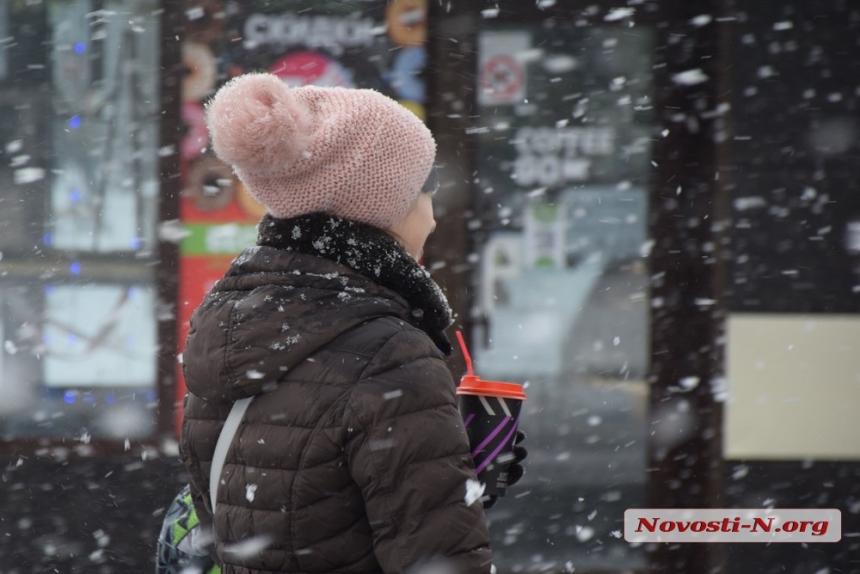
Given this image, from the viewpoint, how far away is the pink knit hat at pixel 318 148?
1509mm

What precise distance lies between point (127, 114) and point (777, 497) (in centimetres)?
387

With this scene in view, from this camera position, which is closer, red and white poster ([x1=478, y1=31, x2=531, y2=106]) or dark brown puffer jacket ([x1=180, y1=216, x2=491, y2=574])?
dark brown puffer jacket ([x1=180, y1=216, x2=491, y2=574])

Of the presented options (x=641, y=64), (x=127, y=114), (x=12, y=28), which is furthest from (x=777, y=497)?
(x=12, y=28)

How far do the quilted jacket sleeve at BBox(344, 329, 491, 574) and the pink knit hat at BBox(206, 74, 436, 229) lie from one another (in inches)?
12.4

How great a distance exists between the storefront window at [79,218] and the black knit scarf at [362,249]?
303 centimetres

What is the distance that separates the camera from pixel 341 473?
4.64 ft

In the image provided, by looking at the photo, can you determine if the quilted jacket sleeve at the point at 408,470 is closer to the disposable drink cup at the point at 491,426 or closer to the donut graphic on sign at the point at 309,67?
the disposable drink cup at the point at 491,426

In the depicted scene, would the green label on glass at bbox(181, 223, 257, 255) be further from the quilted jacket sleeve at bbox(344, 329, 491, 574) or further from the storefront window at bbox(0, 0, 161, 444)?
the quilted jacket sleeve at bbox(344, 329, 491, 574)

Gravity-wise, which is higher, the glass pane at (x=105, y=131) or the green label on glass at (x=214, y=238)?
the glass pane at (x=105, y=131)

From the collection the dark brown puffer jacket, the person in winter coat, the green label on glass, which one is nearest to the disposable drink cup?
the person in winter coat

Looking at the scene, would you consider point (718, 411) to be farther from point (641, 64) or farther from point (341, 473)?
point (341, 473)

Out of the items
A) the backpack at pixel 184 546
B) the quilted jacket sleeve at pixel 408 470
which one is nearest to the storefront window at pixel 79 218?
the backpack at pixel 184 546

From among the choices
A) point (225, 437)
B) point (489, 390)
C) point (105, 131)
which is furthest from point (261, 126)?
point (105, 131)

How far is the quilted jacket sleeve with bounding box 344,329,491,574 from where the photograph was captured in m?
1.36
